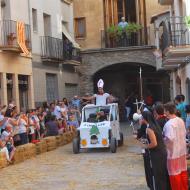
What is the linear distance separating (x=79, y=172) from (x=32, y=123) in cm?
747

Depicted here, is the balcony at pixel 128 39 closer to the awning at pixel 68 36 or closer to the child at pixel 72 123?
the awning at pixel 68 36

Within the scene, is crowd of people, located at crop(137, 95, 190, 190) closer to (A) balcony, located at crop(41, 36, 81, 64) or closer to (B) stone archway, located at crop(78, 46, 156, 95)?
(A) balcony, located at crop(41, 36, 81, 64)

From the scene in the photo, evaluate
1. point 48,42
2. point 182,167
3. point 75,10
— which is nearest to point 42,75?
point 48,42

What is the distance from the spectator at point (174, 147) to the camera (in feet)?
34.6

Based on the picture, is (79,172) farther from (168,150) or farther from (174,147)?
(174,147)

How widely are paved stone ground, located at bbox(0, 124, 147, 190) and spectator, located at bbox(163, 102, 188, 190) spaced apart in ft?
7.68

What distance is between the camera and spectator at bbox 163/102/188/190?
1053cm

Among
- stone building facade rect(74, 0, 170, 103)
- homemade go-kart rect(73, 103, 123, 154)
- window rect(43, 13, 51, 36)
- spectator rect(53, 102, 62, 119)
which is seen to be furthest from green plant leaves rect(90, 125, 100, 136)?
stone building facade rect(74, 0, 170, 103)

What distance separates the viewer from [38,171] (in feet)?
54.3

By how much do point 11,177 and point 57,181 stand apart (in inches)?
64.6

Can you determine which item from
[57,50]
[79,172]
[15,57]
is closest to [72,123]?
[15,57]

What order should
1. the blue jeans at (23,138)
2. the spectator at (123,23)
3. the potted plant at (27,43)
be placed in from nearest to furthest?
the blue jeans at (23,138) < the potted plant at (27,43) < the spectator at (123,23)

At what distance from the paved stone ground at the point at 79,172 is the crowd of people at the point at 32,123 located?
94 cm

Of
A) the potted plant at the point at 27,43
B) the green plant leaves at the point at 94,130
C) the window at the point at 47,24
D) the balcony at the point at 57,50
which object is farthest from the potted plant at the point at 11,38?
the green plant leaves at the point at 94,130
